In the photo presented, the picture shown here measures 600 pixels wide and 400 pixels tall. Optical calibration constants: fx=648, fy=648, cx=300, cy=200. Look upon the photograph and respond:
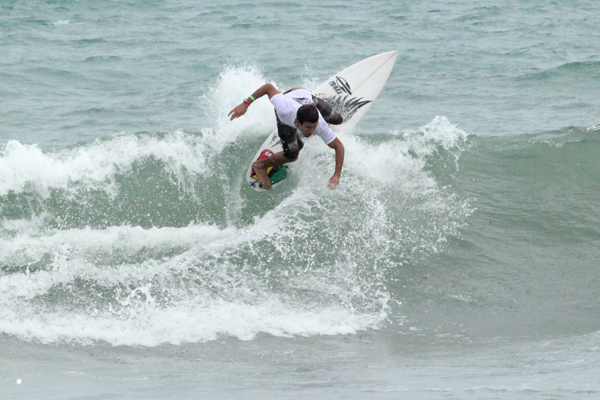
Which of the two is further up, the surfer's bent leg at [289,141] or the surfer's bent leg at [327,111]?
the surfer's bent leg at [327,111]

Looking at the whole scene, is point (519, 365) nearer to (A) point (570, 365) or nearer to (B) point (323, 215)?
(A) point (570, 365)

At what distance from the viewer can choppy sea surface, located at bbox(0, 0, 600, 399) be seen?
14.4ft

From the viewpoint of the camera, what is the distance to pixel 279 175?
797 centimetres

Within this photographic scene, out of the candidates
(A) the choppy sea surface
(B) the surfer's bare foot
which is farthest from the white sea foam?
(B) the surfer's bare foot

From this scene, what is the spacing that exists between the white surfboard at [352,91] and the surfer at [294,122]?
0.51 metres

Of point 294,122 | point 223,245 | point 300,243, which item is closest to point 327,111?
point 294,122

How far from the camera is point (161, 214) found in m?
7.80

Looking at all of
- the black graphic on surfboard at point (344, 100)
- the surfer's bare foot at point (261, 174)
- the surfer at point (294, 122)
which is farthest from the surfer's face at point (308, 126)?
the black graphic on surfboard at point (344, 100)

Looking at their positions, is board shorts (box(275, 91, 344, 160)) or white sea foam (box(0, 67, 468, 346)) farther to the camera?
→ board shorts (box(275, 91, 344, 160))

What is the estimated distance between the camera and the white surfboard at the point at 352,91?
27.4 ft

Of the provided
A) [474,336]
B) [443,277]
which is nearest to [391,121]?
[443,277]

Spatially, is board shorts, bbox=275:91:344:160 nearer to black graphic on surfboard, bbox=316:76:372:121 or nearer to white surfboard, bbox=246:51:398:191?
white surfboard, bbox=246:51:398:191

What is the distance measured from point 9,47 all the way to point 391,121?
408 inches

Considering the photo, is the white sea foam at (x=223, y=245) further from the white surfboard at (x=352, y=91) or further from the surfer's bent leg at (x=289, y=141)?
the surfer's bent leg at (x=289, y=141)
